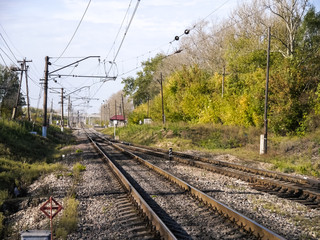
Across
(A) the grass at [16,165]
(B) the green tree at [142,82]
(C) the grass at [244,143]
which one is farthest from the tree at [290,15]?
(B) the green tree at [142,82]

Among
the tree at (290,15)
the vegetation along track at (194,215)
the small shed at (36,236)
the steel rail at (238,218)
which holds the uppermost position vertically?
the tree at (290,15)

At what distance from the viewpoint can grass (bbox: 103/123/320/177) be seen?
1689 cm

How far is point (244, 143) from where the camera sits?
2636 centimetres

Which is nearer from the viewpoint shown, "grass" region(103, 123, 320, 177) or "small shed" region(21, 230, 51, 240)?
"small shed" region(21, 230, 51, 240)

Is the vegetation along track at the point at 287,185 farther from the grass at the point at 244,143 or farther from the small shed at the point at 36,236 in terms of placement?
the small shed at the point at 36,236

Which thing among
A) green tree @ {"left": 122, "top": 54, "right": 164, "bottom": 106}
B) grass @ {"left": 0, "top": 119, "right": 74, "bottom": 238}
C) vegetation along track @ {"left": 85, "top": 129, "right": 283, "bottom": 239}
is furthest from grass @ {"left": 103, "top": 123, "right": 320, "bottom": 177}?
green tree @ {"left": 122, "top": 54, "right": 164, "bottom": 106}

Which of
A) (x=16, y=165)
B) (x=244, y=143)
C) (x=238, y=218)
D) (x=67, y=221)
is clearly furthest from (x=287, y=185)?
(x=244, y=143)

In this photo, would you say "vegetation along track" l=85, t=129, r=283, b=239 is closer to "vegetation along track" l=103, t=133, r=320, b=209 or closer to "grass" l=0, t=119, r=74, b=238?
"vegetation along track" l=103, t=133, r=320, b=209

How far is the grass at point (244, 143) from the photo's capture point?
55.4ft

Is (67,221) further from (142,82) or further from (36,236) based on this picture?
(142,82)

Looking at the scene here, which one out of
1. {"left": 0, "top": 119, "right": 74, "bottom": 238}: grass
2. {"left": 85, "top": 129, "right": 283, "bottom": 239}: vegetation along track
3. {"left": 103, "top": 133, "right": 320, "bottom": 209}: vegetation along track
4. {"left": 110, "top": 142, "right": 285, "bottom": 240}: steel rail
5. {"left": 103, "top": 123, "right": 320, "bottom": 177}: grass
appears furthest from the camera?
{"left": 103, "top": 123, "right": 320, "bottom": 177}: grass

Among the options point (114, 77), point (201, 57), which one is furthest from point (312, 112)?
point (201, 57)

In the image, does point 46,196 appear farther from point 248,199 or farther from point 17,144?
point 17,144

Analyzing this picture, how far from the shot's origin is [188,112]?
135ft
